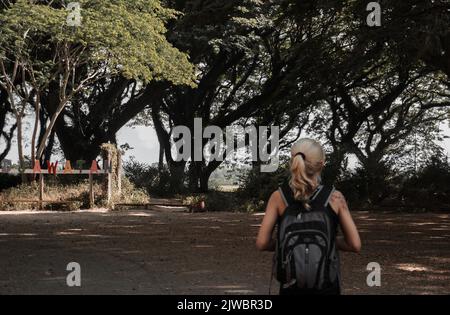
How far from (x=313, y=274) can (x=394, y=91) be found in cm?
2891

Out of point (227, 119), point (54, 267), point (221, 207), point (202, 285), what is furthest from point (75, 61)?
point (202, 285)

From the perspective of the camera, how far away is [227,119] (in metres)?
33.3

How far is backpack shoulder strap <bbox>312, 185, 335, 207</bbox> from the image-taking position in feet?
11.5

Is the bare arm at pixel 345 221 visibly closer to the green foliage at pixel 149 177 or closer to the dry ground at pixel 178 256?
the dry ground at pixel 178 256

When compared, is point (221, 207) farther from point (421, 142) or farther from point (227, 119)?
point (421, 142)

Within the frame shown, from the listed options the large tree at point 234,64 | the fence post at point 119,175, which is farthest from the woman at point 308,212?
the fence post at point 119,175

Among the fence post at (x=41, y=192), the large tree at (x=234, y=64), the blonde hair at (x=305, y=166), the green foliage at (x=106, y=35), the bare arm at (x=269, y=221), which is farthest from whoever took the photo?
the large tree at (x=234, y=64)

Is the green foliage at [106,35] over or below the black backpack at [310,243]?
over

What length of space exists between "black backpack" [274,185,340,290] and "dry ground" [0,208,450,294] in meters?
3.83

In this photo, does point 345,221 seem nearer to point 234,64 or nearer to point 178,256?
point 178,256

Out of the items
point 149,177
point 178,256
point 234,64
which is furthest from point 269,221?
point 234,64

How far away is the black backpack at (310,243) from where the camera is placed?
3.47 meters

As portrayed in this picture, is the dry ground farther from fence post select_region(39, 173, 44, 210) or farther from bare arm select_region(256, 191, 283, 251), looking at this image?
bare arm select_region(256, 191, 283, 251)

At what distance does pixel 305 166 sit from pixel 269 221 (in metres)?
0.36
